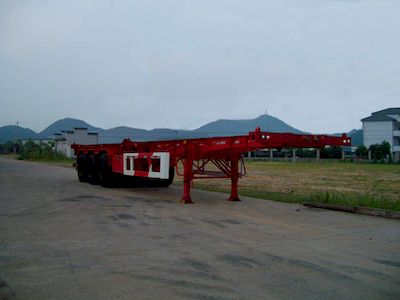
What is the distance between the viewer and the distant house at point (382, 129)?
80062 millimetres

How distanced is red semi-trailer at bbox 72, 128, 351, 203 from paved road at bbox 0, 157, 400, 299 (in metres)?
1.52

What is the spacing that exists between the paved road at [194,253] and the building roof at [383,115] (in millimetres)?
76125

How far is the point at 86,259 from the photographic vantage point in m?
6.30

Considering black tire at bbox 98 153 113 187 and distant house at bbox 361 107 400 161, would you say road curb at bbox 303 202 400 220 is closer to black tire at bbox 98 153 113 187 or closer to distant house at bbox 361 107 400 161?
black tire at bbox 98 153 113 187

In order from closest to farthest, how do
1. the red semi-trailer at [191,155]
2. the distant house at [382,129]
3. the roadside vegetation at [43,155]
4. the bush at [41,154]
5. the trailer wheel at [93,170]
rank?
the red semi-trailer at [191,155], the trailer wheel at [93,170], the roadside vegetation at [43,155], the bush at [41,154], the distant house at [382,129]

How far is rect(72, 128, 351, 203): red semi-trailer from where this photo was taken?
11264mm

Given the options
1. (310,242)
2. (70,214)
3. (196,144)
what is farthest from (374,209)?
(70,214)

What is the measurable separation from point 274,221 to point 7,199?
7.42 metres

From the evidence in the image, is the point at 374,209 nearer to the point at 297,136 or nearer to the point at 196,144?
the point at 297,136

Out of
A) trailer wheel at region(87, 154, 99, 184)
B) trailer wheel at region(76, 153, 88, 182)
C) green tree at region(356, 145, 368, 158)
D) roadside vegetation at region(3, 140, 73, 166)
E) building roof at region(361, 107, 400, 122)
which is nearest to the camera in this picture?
trailer wheel at region(87, 154, 99, 184)

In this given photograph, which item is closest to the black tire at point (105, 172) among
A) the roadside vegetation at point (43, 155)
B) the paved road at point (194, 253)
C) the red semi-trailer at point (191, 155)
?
the red semi-trailer at point (191, 155)

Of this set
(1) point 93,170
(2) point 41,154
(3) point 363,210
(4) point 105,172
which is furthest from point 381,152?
(3) point 363,210

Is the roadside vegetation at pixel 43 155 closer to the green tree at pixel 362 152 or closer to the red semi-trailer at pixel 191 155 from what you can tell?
the green tree at pixel 362 152

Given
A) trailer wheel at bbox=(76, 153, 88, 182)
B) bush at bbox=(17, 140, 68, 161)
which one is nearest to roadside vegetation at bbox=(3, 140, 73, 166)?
bush at bbox=(17, 140, 68, 161)
